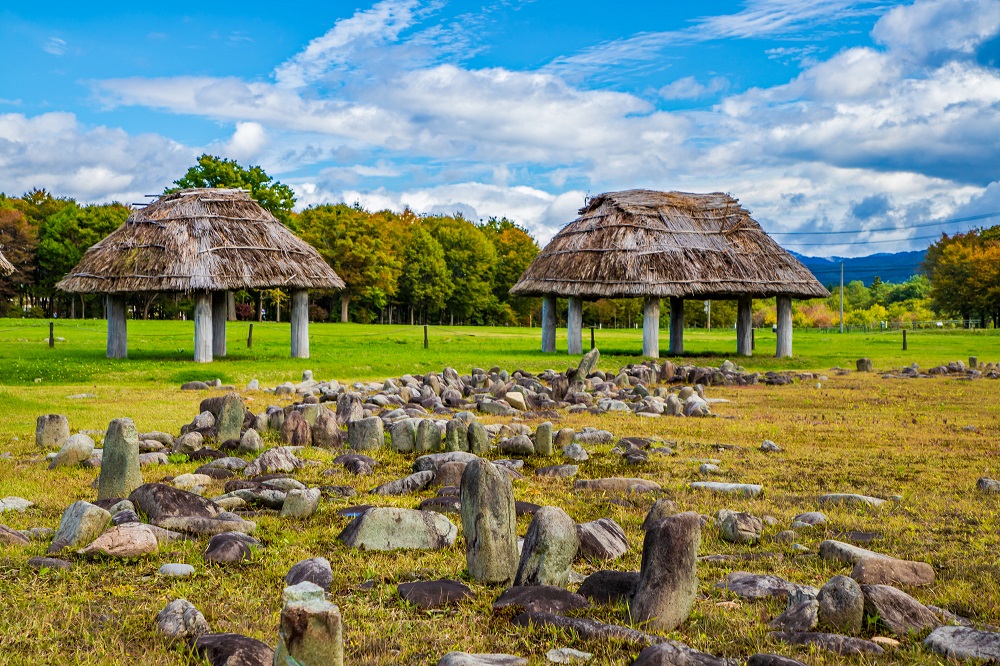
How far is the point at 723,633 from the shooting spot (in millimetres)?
5000

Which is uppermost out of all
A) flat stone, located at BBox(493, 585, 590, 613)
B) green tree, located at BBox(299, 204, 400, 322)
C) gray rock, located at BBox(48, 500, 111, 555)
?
green tree, located at BBox(299, 204, 400, 322)

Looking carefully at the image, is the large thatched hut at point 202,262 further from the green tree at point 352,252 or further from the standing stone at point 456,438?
the green tree at point 352,252

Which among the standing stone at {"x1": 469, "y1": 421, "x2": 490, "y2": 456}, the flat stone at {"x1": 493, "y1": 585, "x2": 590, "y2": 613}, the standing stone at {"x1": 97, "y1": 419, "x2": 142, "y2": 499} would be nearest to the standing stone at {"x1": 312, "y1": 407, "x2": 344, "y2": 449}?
the standing stone at {"x1": 469, "y1": 421, "x2": 490, "y2": 456}

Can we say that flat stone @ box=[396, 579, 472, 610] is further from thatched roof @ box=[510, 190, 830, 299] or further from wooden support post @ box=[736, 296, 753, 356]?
wooden support post @ box=[736, 296, 753, 356]

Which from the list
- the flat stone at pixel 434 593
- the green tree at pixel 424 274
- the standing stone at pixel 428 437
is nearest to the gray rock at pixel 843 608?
the flat stone at pixel 434 593

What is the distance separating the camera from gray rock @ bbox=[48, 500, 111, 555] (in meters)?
6.50

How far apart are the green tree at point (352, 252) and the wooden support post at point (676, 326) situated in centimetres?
3884

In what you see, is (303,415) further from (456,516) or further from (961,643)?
(961,643)

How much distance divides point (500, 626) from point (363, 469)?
5.07 metres

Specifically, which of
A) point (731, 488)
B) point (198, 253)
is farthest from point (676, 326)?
point (731, 488)

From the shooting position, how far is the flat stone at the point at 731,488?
8.88 m

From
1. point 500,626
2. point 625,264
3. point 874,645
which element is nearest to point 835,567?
point 874,645

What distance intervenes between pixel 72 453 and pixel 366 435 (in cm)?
339

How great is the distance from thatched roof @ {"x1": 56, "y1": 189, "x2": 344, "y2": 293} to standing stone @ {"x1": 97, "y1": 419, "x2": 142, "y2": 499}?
18993 mm
